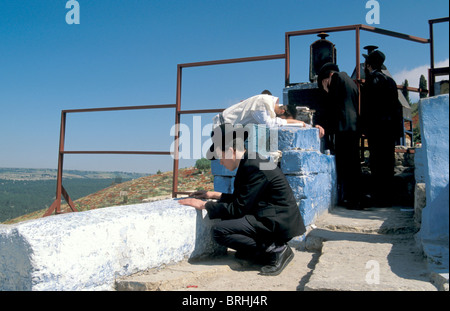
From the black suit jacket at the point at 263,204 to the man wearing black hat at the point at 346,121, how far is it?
1.99 m

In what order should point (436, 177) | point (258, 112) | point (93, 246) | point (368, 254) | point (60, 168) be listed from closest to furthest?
point (93, 246), point (436, 177), point (368, 254), point (258, 112), point (60, 168)

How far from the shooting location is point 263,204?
2836mm

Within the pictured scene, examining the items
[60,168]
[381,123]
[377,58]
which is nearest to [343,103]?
[381,123]

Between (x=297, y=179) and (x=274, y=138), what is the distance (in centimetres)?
47

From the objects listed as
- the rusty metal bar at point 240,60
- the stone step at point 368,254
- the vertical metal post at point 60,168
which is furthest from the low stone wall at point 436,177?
the vertical metal post at point 60,168

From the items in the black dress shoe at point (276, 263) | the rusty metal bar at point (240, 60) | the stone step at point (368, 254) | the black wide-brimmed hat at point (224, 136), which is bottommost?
the black dress shoe at point (276, 263)

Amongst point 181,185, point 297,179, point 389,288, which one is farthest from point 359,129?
point 181,185

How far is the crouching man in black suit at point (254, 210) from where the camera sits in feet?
9.11

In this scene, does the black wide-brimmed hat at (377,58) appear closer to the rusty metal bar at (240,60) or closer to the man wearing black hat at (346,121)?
the man wearing black hat at (346,121)

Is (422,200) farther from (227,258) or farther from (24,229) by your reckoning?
(24,229)

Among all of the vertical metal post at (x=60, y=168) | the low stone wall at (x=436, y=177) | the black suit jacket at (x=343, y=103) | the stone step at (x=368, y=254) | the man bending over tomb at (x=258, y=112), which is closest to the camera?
the stone step at (x=368, y=254)

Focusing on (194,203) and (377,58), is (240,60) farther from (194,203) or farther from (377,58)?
(194,203)

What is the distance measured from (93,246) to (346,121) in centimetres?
344

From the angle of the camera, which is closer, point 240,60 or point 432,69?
point 240,60
